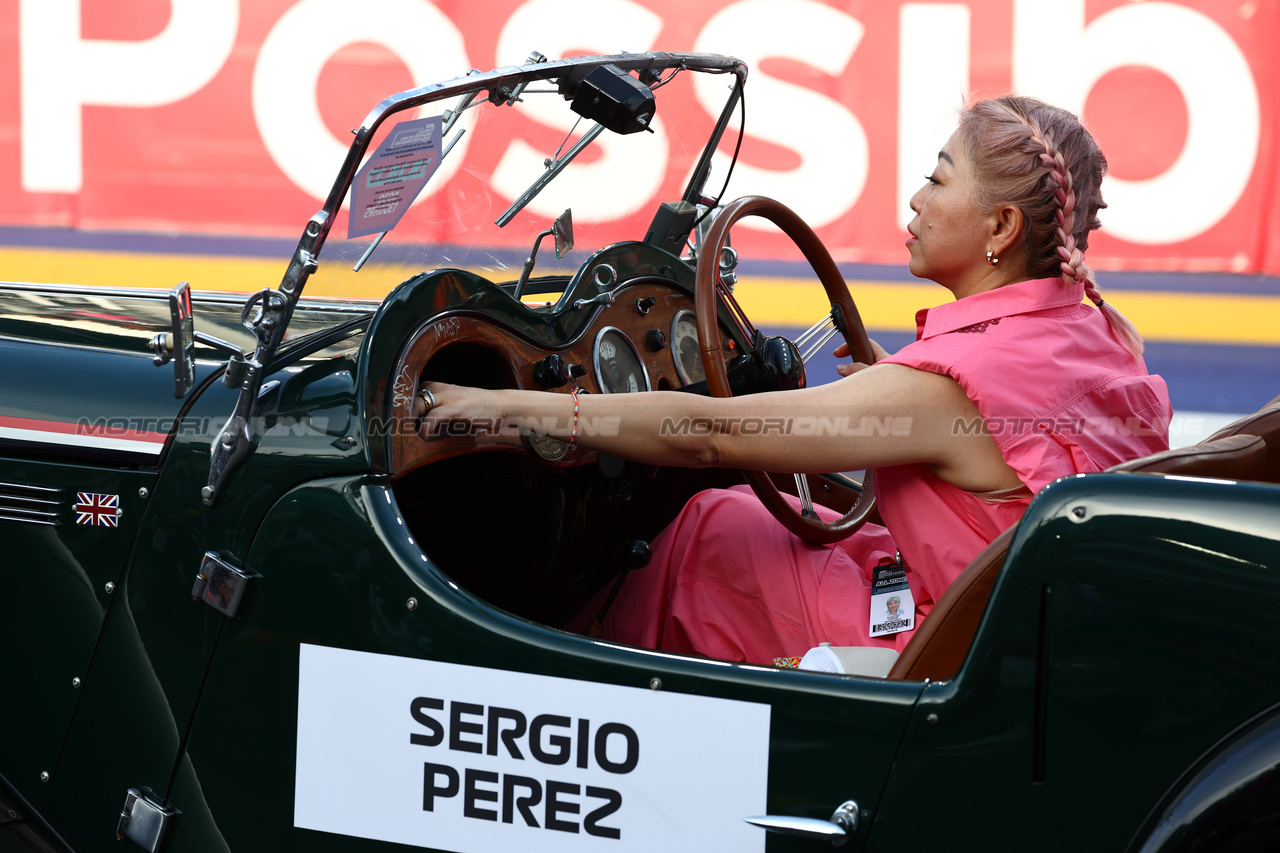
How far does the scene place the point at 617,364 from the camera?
6.20 ft

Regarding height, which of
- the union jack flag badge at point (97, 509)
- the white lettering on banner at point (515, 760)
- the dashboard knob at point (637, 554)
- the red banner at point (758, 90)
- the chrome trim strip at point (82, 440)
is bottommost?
the white lettering on banner at point (515, 760)

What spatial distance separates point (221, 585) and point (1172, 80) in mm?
5128

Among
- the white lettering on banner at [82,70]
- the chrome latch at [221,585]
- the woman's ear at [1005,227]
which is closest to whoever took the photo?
the chrome latch at [221,585]

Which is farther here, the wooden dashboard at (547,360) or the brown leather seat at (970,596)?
the wooden dashboard at (547,360)

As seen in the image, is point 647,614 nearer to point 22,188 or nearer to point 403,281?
point 403,281

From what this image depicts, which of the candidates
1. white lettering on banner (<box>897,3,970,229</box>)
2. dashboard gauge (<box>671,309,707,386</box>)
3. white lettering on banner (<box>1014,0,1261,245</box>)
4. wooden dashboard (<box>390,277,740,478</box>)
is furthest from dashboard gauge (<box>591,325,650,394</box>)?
white lettering on banner (<box>1014,0,1261,245</box>)

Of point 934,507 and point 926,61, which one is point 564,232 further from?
point 926,61

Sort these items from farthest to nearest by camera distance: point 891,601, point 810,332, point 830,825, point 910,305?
1. point 910,305
2. point 810,332
3. point 891,601
4. point 830,825

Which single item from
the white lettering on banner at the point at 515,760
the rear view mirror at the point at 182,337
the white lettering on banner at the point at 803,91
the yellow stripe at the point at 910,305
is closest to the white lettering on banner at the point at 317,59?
the yellow stripe at the point at 910,305

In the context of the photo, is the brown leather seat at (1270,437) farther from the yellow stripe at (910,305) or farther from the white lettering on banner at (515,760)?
the yellow stripe at (910,305)

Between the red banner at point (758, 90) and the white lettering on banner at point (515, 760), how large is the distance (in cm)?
402

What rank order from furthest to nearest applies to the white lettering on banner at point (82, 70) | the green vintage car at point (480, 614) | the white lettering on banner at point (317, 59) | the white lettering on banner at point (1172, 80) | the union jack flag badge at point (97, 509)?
the white lettering on banner at point (82, 70)
the white lettering on banner at point (317, 59)
the white lettering on banner at point (1172, 80)
the union jack flag badge at point (97, 509)
the green vintage car at point (480, 614)

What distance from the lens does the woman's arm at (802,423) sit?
5.08ft

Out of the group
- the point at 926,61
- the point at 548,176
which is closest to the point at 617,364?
the point at 548,176
